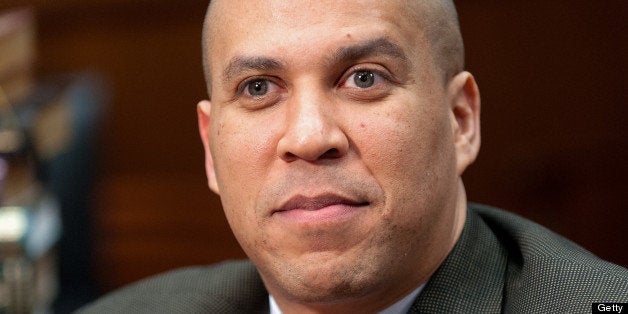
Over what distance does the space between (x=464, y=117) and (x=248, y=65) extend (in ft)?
1.45

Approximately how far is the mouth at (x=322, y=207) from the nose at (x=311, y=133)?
2.6 inches

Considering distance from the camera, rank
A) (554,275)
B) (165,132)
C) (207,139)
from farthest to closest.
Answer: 1. (165,132)
2. (207,139)
3. (554,275)

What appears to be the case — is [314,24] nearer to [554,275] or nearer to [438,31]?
[438,31]

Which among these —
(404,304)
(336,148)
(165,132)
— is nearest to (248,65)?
(336,148)

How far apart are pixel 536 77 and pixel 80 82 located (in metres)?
1.74

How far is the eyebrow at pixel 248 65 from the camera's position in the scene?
162 centimetres

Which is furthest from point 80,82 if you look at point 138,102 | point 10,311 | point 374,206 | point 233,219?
point 374,206

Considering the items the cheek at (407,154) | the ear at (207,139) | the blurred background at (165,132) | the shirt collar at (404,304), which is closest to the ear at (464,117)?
the cheek at (407,154)

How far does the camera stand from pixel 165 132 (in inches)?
171

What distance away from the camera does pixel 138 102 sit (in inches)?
173

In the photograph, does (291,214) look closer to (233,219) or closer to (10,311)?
(233,219)

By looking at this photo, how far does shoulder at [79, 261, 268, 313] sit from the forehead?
1.94 feet

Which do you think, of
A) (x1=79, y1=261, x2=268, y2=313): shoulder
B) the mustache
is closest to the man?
the mustache

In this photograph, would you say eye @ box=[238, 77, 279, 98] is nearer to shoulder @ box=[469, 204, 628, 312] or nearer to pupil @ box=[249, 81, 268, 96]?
pupil @ box=[249, 81, 268, 96]
